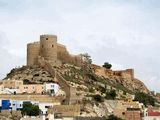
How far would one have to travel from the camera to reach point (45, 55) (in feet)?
233

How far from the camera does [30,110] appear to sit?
204 ft

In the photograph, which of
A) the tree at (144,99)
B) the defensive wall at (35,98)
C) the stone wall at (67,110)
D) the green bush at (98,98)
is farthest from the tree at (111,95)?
the stone wall at (67,110)

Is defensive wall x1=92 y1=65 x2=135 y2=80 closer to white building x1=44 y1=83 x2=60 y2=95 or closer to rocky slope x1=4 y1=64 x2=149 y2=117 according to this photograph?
rocky slope x1=4 y1=64 x2=149 y2=117

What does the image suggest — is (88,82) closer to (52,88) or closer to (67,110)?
(52,88)

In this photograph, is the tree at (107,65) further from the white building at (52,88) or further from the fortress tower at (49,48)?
the white building at (52,88)

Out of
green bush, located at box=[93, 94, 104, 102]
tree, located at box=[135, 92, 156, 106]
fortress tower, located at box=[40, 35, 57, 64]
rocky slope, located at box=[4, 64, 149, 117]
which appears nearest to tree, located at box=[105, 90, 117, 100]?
rocky slope, located at box=[4, 64, 149, 117]

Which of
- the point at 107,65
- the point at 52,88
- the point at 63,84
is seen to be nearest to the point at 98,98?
the point at 63,84

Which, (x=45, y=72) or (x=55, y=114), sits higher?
(x=45, y=72)

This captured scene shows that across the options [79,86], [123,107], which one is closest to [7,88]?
[79,86]

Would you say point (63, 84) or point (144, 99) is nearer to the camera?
point (63, 84)

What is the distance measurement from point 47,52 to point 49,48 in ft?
1.59

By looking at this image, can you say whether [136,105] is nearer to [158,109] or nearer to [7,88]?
[158,109]

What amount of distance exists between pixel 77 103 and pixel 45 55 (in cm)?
897

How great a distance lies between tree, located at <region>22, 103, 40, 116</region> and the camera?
6191cm
